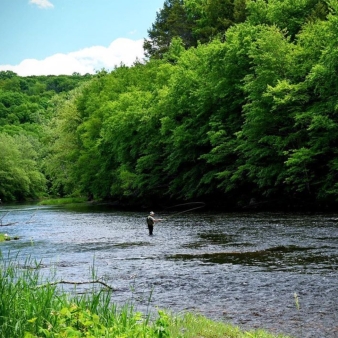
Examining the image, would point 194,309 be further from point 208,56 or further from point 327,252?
point 208,56

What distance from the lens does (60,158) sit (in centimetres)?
8250

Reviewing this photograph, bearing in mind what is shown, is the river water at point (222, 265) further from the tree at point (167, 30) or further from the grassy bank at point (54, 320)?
the tree at point (167, 30)

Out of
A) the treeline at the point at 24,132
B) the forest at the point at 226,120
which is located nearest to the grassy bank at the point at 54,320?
the forest at the point at 226,120

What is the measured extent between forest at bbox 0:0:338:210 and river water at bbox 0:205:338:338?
20.0ft

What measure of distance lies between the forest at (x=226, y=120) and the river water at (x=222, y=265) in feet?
20.0

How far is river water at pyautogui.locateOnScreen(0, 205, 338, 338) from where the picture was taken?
42.3 feet

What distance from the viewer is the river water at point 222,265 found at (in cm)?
1288

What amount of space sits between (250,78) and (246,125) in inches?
134

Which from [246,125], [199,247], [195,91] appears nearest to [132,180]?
[195,91]

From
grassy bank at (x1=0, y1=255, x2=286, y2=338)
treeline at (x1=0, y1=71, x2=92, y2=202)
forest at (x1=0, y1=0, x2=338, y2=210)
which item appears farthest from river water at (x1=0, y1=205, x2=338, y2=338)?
treeline at (x1=0, y1=71, x2=92, y2=202)

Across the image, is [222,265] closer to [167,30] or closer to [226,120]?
[226,120]

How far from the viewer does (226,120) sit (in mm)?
46375

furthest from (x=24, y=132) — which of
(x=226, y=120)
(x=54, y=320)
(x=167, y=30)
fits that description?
(x=54, y=320)

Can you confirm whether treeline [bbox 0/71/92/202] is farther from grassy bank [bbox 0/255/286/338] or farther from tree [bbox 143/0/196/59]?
grassy bank [bbox 0/255/286/338]
